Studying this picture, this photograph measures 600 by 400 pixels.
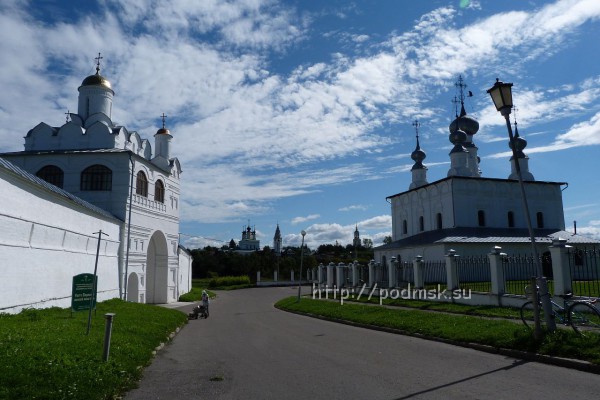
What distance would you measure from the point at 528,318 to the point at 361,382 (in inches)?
288

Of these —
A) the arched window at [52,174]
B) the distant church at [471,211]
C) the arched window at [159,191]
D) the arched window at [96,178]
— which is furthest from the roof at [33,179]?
the distant church at [471,211]

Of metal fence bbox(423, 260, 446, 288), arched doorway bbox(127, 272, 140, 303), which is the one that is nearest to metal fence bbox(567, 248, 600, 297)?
metal fence bbox(423, 260, 446, 288)

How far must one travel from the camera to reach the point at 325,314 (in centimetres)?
1995

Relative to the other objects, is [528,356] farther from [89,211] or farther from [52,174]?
[52,174]

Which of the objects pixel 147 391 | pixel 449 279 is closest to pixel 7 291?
pixel 147 391

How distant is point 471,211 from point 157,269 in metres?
24.5

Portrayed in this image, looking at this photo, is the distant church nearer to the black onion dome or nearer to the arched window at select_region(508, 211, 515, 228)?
the arched window at select_region(508, 211, 515, 228)

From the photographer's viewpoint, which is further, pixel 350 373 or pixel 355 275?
pixel 355 275

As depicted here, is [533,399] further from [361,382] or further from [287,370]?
[287,370]

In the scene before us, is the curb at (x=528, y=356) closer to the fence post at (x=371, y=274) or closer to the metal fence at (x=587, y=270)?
the metal fence at (x=587, y=270)

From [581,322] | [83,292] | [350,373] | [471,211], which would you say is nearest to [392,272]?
[581,322]

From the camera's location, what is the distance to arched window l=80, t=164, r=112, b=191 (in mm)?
26906

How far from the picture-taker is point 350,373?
7918mm

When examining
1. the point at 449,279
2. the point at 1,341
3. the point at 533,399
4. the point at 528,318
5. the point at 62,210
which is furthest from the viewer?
the point at 449,279
